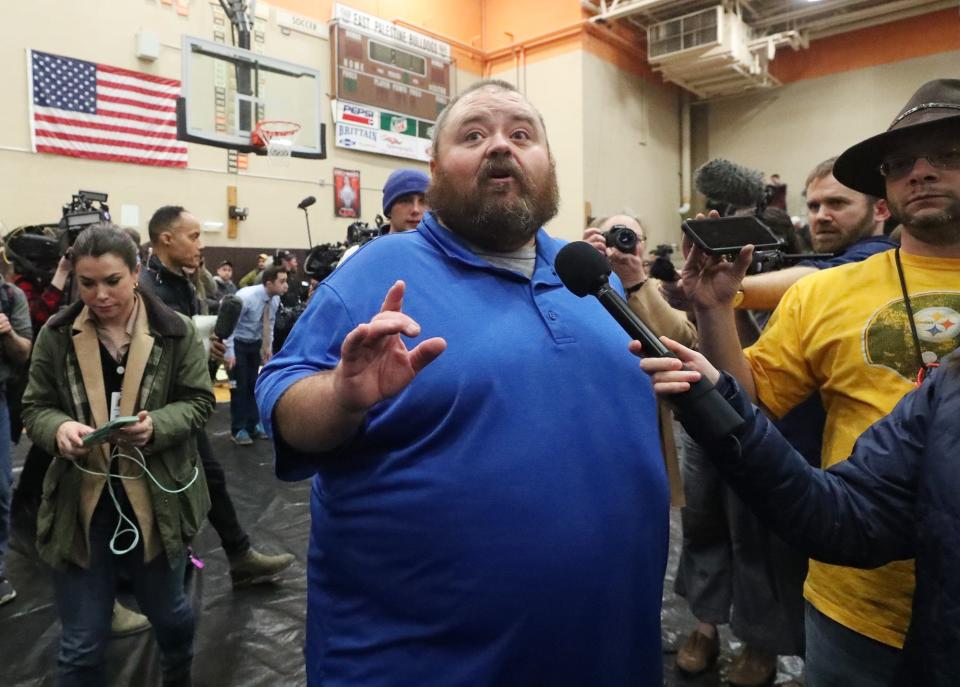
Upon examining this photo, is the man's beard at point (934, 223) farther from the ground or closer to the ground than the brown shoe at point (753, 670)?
farther from the ground

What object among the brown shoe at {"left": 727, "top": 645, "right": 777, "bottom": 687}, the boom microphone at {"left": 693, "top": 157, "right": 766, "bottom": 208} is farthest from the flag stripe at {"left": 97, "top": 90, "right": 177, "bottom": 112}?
the brown shoe at {"left": 727, "top": 645, "right": 777, "bottom": 687}

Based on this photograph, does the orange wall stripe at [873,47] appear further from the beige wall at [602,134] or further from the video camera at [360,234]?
the video camera at [360,234]

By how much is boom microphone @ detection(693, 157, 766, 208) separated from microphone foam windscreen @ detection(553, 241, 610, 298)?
55.9 inches

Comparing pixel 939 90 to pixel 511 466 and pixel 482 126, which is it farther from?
pixel 511 466

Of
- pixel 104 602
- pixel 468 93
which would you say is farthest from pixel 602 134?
pixel 104 602

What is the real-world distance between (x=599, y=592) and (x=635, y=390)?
0.36 m

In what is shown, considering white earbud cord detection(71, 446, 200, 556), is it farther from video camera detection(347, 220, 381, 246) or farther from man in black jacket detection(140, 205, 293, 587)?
video camera detection(347, 220, 381, 246)

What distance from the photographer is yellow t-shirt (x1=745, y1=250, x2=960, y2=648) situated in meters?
1.17

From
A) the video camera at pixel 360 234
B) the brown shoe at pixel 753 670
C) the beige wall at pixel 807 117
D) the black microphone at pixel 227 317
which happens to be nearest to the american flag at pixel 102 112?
the video camera at pixel 360 234

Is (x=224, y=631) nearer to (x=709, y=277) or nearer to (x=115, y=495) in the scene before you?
(x=115, y=495)

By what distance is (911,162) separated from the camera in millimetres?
1206

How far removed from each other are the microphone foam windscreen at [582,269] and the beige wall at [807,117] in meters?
10.1

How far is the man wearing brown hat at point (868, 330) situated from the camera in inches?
45.9

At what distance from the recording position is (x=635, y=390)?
1167 millimetres
